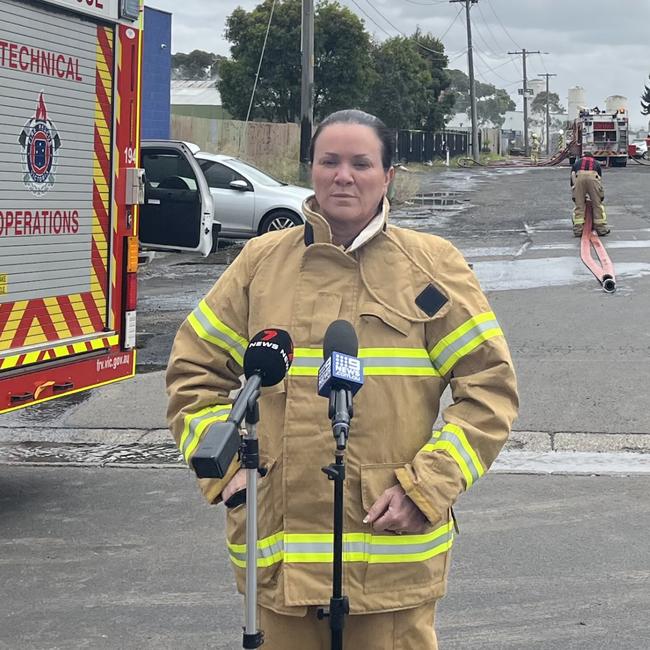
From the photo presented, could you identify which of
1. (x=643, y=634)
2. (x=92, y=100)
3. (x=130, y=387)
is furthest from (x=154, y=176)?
(x=643, y=634)

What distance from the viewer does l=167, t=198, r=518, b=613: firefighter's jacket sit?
2.46 meters

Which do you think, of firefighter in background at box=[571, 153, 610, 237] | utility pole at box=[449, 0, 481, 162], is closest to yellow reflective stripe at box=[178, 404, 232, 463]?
firefighter in background at box=[571, 153, 610, 237]

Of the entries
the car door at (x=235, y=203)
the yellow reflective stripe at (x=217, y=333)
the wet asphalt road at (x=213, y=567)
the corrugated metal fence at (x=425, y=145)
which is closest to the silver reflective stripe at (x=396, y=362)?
the yellow reflective stripe at (x=217, y=333)

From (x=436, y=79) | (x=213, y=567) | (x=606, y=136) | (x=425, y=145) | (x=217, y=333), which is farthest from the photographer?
(x=436, y=79)

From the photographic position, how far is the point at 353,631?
99.3 inches

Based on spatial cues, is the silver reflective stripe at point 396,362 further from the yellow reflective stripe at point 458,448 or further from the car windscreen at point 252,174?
the car windscreen at point 252,174

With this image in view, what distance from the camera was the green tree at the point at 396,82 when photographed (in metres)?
52.0

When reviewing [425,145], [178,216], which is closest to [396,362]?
[178,216]

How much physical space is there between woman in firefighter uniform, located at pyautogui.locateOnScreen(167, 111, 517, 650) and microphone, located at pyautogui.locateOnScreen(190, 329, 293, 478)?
0.27m

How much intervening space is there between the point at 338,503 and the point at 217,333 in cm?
61

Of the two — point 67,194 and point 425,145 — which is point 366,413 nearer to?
point 67,194

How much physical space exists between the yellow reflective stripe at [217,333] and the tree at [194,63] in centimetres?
9010

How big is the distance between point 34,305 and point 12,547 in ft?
4.39

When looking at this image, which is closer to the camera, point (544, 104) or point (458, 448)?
point (458, 448)
